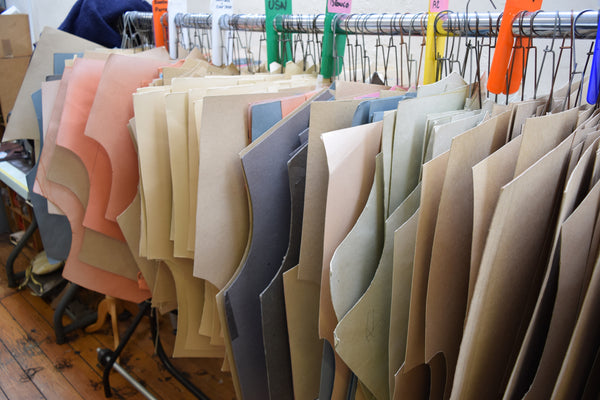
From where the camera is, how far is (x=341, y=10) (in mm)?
1075

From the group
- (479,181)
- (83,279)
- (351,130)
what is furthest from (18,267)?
(479,181)

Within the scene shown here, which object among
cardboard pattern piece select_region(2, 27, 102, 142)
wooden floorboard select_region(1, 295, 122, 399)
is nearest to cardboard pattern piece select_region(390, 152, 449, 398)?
cardboard pattern piece select_region(2, 27, 102, 142)

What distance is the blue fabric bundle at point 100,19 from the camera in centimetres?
204

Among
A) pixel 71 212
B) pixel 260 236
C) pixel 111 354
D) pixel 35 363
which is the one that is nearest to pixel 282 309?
pixel 260 236

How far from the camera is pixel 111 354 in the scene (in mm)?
1982

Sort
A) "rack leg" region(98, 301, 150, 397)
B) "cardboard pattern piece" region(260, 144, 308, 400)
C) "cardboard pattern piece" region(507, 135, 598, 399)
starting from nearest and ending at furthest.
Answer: "cardboard pattern piece" region(507, 135, 598, 399), "cardboard pattern piece" region(260, 144, 308, 400), "rack leg" region(98, 301, 150, 397)

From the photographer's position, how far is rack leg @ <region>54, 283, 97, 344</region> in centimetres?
221

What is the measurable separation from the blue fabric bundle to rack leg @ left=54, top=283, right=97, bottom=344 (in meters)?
1.15

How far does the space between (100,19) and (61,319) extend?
1390 millimetres

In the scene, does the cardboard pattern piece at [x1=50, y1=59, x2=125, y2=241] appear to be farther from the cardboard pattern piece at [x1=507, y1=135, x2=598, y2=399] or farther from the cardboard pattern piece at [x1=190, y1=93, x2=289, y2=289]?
the cardboard pattern piece at [x1=507, y1=135, x2=598, y2=399]

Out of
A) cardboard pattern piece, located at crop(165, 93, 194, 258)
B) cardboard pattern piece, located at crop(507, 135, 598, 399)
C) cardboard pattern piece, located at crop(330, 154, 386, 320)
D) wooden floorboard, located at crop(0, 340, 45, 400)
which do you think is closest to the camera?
cardboard pattern piece, located at crop(507, 135, 598, 399)

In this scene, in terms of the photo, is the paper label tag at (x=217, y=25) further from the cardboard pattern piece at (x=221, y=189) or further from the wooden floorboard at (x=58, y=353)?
the wooden floorboard at (x=58, y=353)

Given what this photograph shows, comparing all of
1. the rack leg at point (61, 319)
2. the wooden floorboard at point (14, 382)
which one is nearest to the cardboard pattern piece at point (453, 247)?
the wooden floorboard at point (14, 382)

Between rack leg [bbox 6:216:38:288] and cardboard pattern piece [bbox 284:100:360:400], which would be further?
rack leg [bbox 6:216:38:288]
